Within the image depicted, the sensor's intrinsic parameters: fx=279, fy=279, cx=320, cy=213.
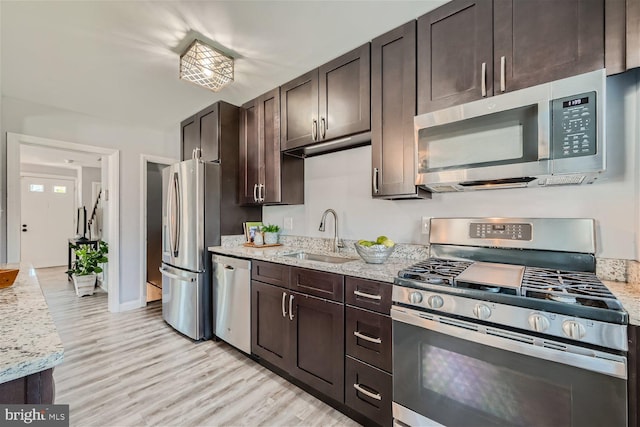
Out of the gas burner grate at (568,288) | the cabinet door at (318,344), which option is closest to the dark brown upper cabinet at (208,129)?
the cabinet door at (318,344)

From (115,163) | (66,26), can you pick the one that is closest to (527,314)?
(66,26)

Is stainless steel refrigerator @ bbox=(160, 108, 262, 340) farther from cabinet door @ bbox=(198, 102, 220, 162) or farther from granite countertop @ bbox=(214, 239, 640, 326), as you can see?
granite countertop @ bbox=(214, 239, 640, 326)

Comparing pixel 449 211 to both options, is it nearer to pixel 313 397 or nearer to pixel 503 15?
pixel 503 15

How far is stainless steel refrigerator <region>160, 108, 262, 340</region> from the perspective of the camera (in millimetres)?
2709

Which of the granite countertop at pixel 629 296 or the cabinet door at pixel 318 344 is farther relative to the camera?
the cabinet door at pixel 318 344

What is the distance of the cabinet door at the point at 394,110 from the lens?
174 centimetres

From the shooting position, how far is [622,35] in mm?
1157

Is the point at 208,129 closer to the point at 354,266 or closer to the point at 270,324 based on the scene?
the point at 270,324

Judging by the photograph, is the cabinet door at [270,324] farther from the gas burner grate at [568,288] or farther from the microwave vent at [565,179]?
the microwave vent at [565,179]

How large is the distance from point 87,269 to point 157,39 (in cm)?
392

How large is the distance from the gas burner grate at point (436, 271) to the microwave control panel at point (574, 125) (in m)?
0.71

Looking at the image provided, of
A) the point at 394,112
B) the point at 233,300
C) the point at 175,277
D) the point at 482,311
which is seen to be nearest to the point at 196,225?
the point at 175,277

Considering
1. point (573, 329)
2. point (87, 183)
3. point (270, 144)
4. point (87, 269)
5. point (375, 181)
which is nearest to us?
point (573, 329)

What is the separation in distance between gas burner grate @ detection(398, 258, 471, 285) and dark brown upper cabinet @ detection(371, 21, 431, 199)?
452 millimetres
